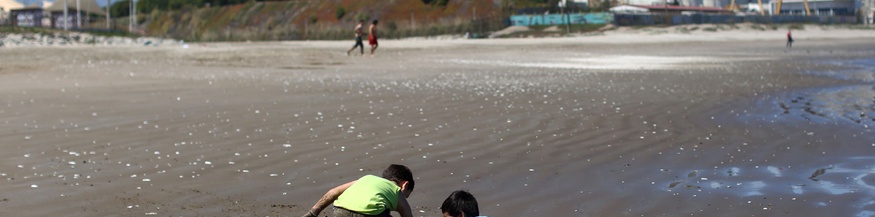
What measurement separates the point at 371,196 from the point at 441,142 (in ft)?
15.8

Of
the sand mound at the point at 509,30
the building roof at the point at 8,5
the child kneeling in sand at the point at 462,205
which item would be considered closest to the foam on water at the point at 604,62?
the child kneeling in sand at the point at 462,205

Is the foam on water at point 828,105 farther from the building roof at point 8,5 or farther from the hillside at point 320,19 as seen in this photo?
the building roof at point 8,5

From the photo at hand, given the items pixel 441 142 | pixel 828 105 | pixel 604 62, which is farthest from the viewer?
pixel 604 62

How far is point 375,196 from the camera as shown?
518cm

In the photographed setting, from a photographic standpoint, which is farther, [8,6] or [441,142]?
[8,6]

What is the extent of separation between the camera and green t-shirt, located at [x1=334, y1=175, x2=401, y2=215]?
204 inches

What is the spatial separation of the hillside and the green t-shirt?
5613 centimetres

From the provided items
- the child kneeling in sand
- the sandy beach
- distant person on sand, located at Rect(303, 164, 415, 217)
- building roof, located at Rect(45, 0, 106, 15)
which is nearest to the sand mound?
building roof, located at Rect(45, 0, 106, 15)

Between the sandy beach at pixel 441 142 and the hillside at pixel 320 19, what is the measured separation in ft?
149

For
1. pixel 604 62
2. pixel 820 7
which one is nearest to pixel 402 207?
pixel 604 62

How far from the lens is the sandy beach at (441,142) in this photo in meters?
7.11

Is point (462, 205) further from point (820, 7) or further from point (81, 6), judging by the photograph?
point (820, 7)

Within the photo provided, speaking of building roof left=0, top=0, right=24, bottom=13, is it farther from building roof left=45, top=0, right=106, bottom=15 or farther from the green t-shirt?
the green t-shirt

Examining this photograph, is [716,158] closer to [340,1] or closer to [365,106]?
[365,106]
